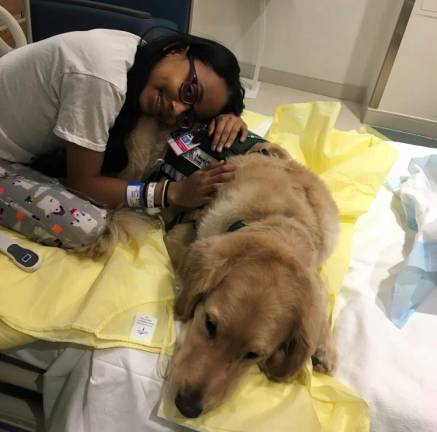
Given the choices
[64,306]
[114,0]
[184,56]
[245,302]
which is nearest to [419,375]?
[245,302]

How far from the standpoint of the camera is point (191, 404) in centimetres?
93

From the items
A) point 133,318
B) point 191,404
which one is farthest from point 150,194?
point 191,404

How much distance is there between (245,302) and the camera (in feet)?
3.09

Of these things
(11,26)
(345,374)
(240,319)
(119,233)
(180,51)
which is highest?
(180,51)

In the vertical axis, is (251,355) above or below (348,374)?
above

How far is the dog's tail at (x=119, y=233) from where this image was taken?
4.14ft

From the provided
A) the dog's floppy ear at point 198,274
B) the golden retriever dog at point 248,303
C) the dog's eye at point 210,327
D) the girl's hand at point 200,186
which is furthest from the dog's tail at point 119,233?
the dog's eye at point 210,327

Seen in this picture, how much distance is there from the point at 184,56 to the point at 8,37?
2006 mm

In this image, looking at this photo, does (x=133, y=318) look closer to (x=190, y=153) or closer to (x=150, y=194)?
(x=150, y=194)

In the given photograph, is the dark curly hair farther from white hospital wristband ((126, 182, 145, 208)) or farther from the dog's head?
the dog's head

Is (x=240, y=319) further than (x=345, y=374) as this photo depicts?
No

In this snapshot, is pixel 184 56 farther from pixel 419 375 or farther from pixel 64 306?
pixel 419 375

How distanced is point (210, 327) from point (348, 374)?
41 cm

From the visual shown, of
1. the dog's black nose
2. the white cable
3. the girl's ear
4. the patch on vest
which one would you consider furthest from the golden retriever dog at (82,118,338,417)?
the white cable
